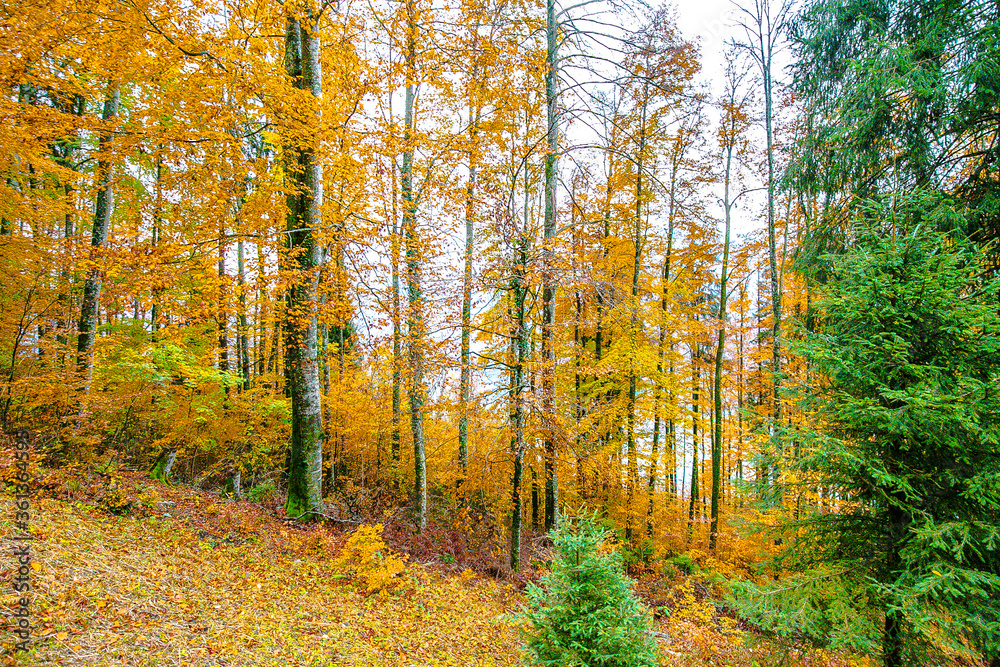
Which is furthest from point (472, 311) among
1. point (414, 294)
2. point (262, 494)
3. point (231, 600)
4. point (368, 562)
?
point (231, 600)

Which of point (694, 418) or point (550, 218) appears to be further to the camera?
point (694, 418)

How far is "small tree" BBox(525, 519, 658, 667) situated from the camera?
10.4ft

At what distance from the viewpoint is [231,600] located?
3.70 meters

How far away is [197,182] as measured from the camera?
5566 millimetres

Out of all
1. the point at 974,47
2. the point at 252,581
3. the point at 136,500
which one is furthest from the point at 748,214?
the point at 136,500

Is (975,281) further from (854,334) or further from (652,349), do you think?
(652,349)

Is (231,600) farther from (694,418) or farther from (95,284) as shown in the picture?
(694,418)

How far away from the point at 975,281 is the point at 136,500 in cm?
982

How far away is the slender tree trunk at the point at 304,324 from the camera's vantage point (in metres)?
5.90

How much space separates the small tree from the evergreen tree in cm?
200

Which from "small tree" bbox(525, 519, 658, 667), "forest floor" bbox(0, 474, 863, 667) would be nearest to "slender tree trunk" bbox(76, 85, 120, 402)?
"forest floor" bbox(0, 474, 863, 667)

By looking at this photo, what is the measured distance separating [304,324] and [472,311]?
3.43 m

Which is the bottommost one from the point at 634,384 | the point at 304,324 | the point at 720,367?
the point at 634,384

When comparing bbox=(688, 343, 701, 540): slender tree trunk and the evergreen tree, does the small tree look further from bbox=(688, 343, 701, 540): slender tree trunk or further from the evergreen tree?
bbox=(688, 343, 701, 540): slender tree trunk
